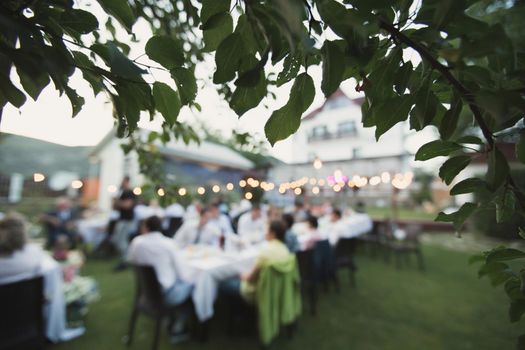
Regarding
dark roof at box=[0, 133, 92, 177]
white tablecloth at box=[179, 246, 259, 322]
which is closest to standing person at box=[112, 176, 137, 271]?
white tablecloth at box=[179, 246, 259, 322]

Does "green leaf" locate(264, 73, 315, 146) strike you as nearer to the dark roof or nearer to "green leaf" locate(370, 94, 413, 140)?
"green leaf" locate(370, 94, 413, 140)

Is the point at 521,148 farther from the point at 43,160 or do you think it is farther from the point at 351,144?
Answer: the point at 43,160

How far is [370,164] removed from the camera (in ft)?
31.3

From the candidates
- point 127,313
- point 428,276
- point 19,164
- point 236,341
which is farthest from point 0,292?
point 19,164

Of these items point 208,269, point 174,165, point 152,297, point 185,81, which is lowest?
point 152,297

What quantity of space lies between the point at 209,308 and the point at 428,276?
5.05 meters

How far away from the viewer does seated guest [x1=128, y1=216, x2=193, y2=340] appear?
304 cm

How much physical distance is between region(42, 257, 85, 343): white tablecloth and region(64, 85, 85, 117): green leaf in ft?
11.2

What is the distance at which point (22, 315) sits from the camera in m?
2.50

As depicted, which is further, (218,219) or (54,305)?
(218,219)

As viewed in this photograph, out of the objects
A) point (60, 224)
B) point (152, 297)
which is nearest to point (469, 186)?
point (152, 297)

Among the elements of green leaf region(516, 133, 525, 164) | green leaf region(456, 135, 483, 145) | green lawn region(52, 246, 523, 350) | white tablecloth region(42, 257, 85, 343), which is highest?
green leaf region(456, 135, 483, 145)

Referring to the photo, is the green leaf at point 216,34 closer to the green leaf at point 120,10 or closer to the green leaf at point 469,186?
the green leaf at point 120,10

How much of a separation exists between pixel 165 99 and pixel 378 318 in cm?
447
